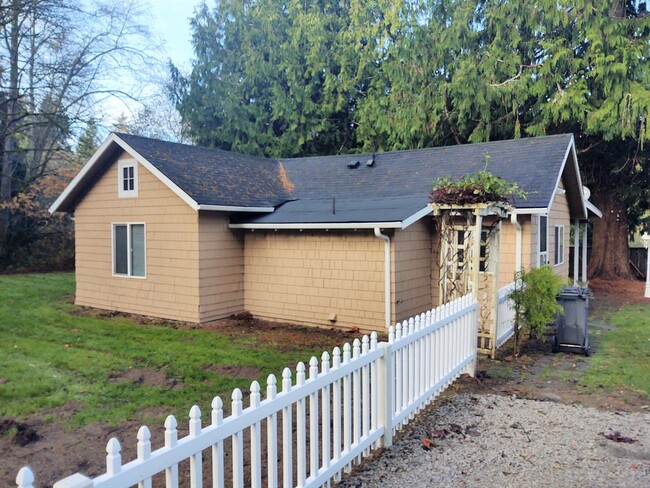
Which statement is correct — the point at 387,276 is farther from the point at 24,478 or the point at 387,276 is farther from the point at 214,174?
the point at 24,478

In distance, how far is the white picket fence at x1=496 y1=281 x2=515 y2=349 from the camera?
7.88m

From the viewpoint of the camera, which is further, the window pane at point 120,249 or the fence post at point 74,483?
the window pane at point 120,249

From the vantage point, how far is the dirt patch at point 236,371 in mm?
6676

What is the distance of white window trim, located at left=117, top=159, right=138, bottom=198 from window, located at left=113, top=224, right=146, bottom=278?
0.74 metres

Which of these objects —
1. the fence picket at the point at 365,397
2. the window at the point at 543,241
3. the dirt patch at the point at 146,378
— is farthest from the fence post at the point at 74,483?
the window at the point at 543,241

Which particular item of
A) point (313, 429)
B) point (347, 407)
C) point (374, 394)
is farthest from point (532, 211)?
point (313, 429)

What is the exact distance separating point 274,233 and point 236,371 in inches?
184

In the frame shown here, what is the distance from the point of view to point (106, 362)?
23.8 ft

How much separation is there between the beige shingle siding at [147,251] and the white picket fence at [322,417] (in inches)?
248

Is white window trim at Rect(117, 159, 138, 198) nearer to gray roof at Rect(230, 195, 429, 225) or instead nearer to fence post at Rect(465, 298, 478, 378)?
gray roof at Rect(230, 195, 429, 225)

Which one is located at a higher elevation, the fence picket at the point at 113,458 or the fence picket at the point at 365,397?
the fence picket at the point at 113,458

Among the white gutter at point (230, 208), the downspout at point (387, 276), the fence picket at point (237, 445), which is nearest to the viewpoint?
the fence picket at point (237, 445)

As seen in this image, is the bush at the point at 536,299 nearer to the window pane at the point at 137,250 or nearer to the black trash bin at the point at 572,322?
the black trash bin at the point at 572,322

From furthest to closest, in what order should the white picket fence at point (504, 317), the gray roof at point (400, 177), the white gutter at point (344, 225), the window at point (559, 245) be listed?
the window at point (559, 245) → the gray roof at point (400, 177) → the white gutter at point (344, 225) → the white picket fence at point (504, 317)
